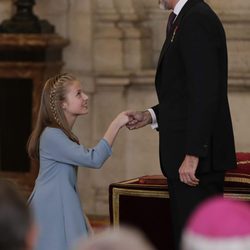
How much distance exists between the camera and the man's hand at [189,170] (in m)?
5.29

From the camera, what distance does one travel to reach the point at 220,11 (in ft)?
30.5

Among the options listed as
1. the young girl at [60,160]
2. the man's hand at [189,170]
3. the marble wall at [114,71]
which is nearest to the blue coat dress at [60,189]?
the young girl at [60,160]

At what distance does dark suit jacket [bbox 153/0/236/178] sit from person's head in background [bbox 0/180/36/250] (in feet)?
7.55

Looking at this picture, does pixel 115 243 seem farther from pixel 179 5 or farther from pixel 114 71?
pixel 114 71

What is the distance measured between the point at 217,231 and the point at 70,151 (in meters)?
2.94

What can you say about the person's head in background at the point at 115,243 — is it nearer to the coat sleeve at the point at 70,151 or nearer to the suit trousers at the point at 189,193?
the suit trousers at the point at 189,193

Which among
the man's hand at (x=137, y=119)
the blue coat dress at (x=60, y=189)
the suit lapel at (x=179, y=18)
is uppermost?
the suit lapel at (x=179, y=18)

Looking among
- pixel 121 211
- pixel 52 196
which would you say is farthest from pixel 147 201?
pixel 52 196

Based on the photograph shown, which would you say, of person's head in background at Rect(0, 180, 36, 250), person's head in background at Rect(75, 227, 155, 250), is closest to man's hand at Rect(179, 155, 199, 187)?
person's head in background at Rect(0, 180, 36, 250)

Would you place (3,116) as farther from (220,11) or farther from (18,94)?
(220,11)

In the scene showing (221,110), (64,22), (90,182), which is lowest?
(90,182)

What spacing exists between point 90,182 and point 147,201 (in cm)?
331

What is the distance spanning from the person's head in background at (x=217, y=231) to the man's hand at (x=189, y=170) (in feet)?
7.64

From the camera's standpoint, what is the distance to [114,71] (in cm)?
951
